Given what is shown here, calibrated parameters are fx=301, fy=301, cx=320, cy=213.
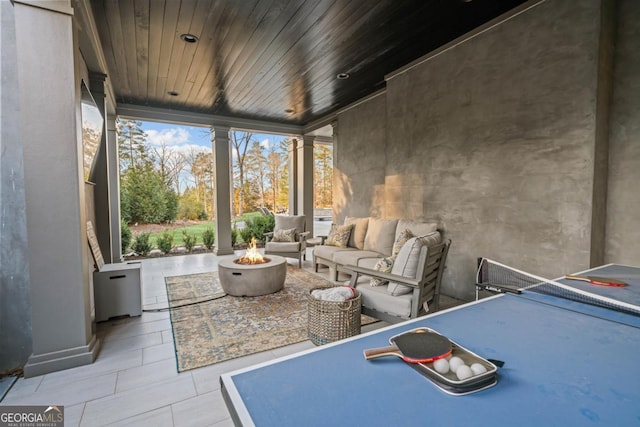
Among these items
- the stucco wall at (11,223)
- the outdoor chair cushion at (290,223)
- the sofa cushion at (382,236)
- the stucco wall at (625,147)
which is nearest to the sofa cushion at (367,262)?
the sofa cushion at (382,236)

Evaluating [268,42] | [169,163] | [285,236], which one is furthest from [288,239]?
[169,163]

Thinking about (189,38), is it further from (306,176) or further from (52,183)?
(306,176)

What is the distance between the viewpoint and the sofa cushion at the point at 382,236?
4531 mm

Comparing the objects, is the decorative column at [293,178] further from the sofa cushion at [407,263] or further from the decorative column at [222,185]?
the sofa cushion at [407,263]

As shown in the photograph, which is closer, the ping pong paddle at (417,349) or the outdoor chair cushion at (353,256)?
the ping pong paddle at (417,349)

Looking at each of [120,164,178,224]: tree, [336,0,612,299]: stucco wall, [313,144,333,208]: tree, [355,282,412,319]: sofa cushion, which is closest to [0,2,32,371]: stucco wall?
[355,282,412,319]: sofa cushion

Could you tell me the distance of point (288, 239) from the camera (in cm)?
581

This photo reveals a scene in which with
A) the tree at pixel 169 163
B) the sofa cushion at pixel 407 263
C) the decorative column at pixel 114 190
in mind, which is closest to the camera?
the sofa cushion at pixel 407 263

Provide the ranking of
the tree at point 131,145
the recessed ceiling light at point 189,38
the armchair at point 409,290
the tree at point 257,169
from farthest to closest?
the tree at point 257,169
the tree at point 131,145
the recessed ceiling light at point 189,38
the armchair at point 409,290

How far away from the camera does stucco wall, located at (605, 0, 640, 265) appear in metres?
2.62

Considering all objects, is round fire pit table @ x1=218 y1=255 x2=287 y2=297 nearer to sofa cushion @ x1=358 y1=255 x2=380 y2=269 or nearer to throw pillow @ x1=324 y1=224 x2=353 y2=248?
sofa cushion @ x1=358 y1=255 x2=380 y2=269

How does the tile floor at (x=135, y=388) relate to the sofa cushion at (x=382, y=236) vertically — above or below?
below

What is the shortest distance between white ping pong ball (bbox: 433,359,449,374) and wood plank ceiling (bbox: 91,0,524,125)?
10.7ft

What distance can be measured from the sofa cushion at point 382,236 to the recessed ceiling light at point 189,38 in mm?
3514
